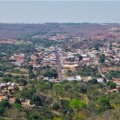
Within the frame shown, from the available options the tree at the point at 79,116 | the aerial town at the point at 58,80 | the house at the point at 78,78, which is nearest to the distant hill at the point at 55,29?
the aerial town at the point at 58,80

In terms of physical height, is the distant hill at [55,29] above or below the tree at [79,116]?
above

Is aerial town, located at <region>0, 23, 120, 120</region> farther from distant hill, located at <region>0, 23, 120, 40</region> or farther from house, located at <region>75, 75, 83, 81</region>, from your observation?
distant hill, located at <region>0, 23, 120, 40</region>

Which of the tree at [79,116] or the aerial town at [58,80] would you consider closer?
the tree at [79,116]

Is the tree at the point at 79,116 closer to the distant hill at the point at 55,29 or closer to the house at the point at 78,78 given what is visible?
the house at the point at 78,78

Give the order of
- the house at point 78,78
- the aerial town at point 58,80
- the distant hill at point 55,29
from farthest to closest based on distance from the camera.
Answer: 1. the distant hill at point 55,29
2. the house at point 78,78
3. the aerial town at point 58,80

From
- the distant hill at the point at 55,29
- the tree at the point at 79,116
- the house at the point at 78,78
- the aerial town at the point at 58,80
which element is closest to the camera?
the tree at the point at 79,116

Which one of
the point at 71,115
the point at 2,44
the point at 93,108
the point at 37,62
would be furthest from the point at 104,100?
the point at 2,44

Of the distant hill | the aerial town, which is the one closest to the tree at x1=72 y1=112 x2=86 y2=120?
the aerial town

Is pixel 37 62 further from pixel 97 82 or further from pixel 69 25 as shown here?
pixel 69 25

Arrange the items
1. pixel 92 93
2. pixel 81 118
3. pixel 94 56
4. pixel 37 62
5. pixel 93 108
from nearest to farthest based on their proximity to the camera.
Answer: pixel 81 118 < pixel 93 108 < pixel 92 93 < pixel 37 62 < pixel 94 56

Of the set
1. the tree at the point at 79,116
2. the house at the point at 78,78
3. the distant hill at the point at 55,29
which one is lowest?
the house at the point at 78,78

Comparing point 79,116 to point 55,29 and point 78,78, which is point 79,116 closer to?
point 78,78
